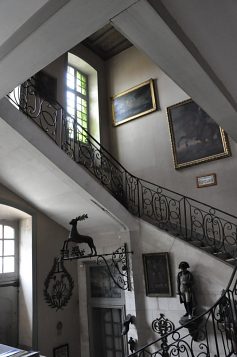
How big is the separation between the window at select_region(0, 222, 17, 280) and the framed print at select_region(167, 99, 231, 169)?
365 cm

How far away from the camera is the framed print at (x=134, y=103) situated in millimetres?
7047

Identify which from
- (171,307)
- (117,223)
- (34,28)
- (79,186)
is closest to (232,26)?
(34,28)

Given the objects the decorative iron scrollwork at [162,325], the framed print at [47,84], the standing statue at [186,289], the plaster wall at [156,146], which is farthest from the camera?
the framed print at [47,84]

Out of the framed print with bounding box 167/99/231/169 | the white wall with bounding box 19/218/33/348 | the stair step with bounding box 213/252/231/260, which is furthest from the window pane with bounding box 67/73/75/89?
the stair step with bounding box 213/252/231/260

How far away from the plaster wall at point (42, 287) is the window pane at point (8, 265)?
19.3 inches

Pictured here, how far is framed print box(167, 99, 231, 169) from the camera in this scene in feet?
19.7

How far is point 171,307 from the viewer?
186 inches

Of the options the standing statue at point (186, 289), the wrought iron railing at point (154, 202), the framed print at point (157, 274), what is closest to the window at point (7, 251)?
the wrought iron railing at point (154, 202)

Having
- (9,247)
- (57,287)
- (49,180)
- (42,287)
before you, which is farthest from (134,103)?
(42,287)

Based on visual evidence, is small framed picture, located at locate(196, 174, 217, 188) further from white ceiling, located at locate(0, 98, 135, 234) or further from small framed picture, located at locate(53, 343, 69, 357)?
small framed picture, located at locate(53, 343, 69, 357)

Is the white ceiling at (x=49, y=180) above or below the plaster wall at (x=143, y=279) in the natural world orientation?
above

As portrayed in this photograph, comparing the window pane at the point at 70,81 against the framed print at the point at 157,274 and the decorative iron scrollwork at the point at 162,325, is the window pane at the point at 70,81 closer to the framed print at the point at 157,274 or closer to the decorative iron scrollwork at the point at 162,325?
the framed print at the point at 157,274

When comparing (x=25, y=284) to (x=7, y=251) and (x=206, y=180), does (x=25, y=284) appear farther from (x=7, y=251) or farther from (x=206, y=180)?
(x=206, y=180)

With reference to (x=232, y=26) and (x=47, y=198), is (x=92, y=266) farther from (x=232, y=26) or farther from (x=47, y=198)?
(x=232, y=26)
